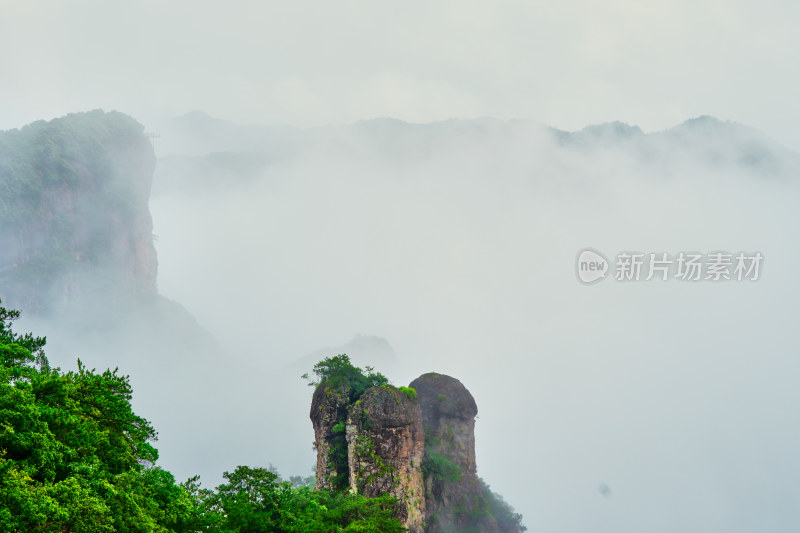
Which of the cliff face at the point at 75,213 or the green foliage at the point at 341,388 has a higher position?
the cliff face at the point at 75,213

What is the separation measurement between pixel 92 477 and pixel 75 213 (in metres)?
117

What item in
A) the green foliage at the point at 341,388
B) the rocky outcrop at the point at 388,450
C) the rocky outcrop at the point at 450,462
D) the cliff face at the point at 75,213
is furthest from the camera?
the cliff face at the point at 75,213

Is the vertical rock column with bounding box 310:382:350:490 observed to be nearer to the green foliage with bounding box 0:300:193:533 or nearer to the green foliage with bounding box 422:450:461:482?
the green foliage with bounding box 422:450:461:482

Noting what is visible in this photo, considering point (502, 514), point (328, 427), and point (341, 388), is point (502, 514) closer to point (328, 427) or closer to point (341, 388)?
point (328, 427)

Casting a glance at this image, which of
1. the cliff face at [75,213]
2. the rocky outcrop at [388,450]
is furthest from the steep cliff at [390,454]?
the cliff face at [75,213]

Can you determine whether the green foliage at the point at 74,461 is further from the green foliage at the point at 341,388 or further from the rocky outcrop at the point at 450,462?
the rocky outcrop at the point at 450,462

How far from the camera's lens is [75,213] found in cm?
12038

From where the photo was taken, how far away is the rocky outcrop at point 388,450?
46.2 metres

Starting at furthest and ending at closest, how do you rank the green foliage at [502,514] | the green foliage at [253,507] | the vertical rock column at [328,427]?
the green foliage at [502,514] < the vertical rock column at [328,427] < the green foliage at [253,507]

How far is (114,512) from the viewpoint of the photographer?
57.3 ft

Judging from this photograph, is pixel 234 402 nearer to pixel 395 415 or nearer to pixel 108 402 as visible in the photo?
pixel 395 415

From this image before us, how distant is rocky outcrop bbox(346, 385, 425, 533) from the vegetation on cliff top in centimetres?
1558

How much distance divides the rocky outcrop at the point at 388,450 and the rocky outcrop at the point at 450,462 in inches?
155

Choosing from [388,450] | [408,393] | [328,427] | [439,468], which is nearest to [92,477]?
[388,450]
